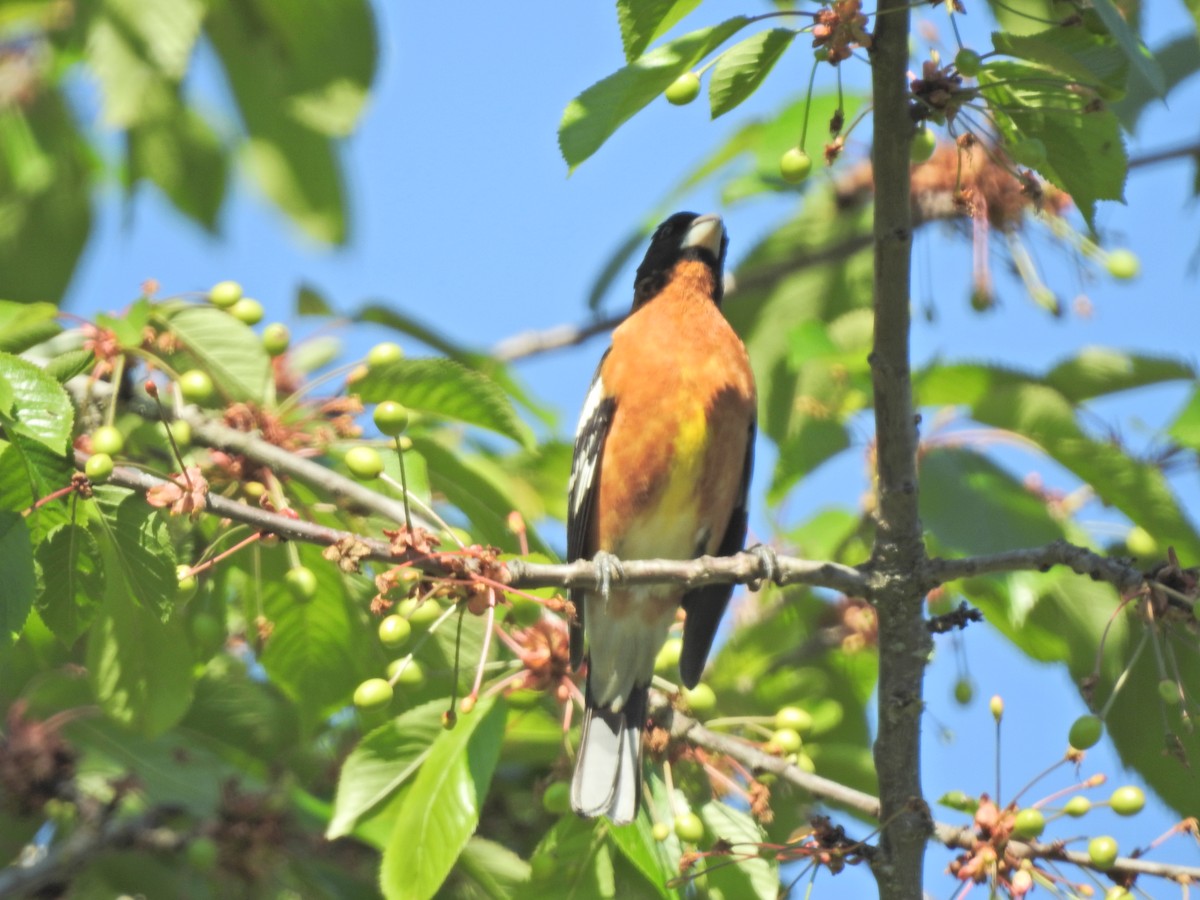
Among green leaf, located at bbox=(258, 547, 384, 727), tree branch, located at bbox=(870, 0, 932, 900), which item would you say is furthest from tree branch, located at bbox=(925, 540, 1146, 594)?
green leaf, located at bbox=(258, 547, 384, 727)

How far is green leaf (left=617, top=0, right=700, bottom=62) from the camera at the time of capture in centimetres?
335

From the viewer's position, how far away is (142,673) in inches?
→ 162

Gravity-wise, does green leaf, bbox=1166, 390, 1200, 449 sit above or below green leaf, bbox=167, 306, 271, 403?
above

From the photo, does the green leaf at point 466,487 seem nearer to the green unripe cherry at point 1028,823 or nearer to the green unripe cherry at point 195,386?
the green unripe cherry at point 195,386

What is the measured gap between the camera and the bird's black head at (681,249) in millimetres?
6742

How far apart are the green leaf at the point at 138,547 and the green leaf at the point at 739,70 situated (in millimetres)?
1826

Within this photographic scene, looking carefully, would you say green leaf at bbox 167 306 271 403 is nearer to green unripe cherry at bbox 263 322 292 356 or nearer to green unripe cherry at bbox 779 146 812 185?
green unripe cherry at bbox 263 322 292 356

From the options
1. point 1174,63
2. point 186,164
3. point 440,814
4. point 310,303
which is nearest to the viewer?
point 440,814

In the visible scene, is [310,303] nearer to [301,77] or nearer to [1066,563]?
[301,77]

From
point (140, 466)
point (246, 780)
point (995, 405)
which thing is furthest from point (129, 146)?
point (995, 405)

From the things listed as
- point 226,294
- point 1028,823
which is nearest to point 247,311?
point 226,294

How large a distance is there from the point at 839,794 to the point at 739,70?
6.91 ft

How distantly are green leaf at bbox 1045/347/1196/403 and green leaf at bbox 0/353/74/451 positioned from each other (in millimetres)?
3492

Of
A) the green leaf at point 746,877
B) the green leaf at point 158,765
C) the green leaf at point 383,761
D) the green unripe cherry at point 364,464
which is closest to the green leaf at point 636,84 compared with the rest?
the green unripe cherry at point 364,464
